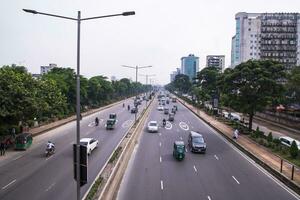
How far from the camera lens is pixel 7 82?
1382 inches

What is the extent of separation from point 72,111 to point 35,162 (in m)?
40.9

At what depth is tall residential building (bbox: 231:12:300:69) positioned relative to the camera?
139 m

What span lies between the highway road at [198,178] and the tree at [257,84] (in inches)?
392

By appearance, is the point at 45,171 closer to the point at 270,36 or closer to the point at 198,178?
the point at 198,178

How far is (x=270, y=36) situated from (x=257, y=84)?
103 meters

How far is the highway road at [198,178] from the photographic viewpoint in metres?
21.2

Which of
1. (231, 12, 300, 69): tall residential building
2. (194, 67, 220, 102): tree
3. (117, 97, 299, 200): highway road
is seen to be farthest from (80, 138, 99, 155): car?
(231, 12, 300, 69): tall residential building

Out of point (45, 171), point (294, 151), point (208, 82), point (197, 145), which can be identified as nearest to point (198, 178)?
point (197, 145)

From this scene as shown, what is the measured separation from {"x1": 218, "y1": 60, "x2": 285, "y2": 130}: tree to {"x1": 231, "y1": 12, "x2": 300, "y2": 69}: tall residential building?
9695 cm

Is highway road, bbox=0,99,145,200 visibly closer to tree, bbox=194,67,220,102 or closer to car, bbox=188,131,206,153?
car, bbox=188,131,206,153

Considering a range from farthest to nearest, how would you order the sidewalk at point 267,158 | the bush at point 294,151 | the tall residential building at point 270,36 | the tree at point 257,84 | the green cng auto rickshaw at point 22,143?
the tall residential building at point 270,36, the tree at point 257,84, the green cng auto rickshaw at point 22,143, the bush at point 294,151, the sidewalk at point 267,158

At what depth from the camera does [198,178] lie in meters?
25.0

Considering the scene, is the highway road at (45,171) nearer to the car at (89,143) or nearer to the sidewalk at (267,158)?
the car at (89,143)

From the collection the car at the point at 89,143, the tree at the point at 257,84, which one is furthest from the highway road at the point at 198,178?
the tree at the point at 257,84
